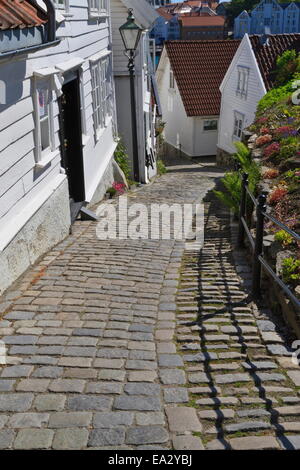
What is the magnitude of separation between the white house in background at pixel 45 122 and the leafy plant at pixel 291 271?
109 inches

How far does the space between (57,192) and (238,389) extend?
4.64 metres

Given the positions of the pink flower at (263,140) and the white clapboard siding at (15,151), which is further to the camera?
the pink flower at (263,140)

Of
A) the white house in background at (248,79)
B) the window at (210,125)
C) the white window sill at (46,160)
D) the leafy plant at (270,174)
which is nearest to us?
the white window sill at (46,160)

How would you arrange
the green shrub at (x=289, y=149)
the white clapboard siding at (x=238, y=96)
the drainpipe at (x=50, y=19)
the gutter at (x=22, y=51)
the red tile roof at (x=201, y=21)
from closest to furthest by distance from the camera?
1. the gutter at (x=22, y=51)
2. the drainpipe at (x=50, y=19)
3. the green shrub at (x=289, y=149)
4. the white clapboard siding at (x=238, y=96)
5. the red tile roof at (x=201, y=21)

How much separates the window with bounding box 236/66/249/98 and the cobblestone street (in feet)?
57.0

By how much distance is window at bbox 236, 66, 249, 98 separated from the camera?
73.6 feet

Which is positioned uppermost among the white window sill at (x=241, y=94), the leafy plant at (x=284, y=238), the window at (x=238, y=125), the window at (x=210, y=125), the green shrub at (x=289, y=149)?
the green shrub at (x=289, y=149)

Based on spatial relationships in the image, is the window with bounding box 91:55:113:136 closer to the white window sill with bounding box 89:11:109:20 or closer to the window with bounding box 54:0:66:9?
the white window sill with bounding box 89:11:109:20

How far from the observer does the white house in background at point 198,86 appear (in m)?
26.4

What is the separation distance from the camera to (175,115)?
28.5 m

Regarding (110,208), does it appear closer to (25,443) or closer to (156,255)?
(156,255)

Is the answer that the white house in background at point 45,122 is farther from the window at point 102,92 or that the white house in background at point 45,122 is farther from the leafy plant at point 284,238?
the leafy plant at point 284,238

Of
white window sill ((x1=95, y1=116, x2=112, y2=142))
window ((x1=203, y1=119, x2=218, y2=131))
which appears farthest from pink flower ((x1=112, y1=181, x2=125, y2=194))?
window ((x1=203, y1=119, x2=218, y2=131))

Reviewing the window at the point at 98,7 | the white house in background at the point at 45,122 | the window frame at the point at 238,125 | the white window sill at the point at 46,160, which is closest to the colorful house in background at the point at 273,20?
the window frame at the point at 238,125
